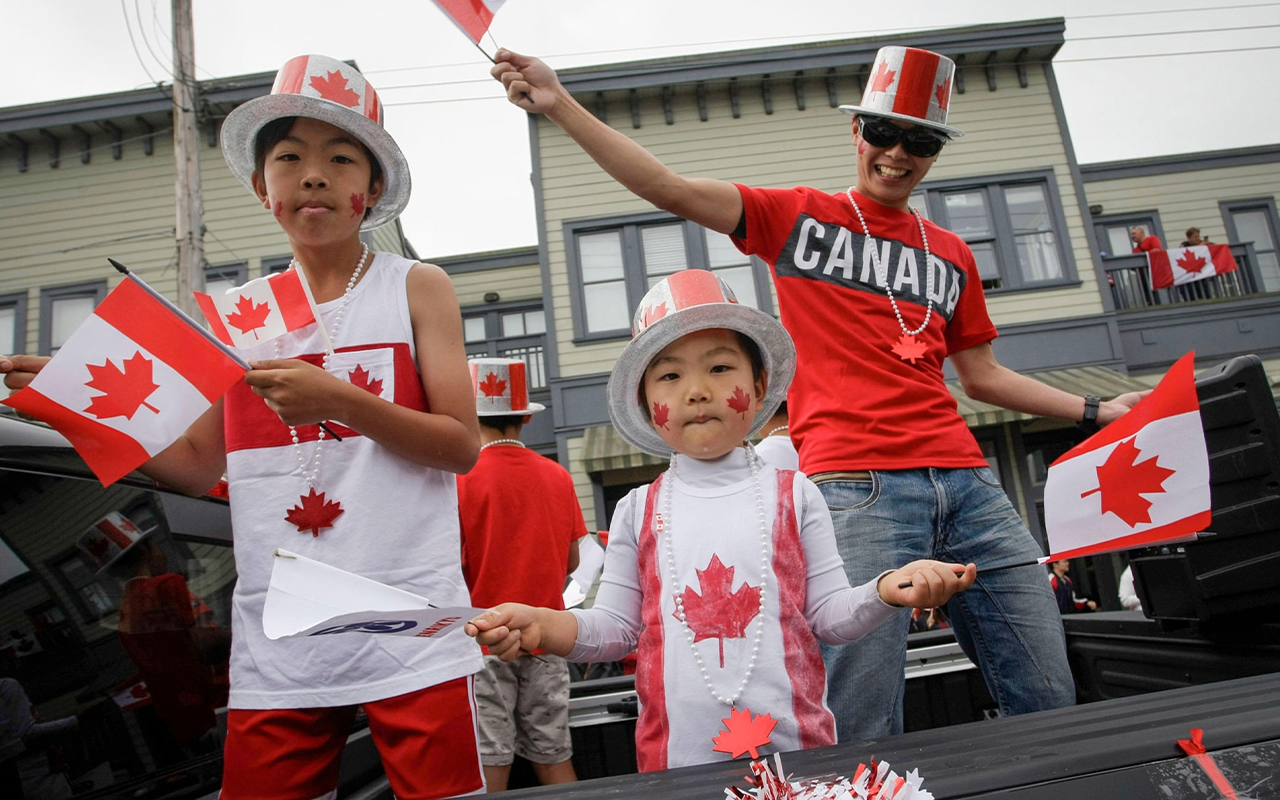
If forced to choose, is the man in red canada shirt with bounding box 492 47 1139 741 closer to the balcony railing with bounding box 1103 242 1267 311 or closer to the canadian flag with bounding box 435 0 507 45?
the canadian flag with bounding box 435 0 507 45

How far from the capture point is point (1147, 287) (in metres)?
12.8

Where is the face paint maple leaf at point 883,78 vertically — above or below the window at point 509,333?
below

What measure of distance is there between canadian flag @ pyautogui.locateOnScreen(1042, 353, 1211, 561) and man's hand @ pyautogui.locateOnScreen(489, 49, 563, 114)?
4.61ft

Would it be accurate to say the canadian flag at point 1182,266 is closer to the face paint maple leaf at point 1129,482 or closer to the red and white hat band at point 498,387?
the red and white hat band at point 498,387

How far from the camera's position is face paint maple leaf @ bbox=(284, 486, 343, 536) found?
1.54m

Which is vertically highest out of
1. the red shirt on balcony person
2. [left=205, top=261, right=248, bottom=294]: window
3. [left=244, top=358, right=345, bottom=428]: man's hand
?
[left=205, top=261, right=248, bottom=294]: window

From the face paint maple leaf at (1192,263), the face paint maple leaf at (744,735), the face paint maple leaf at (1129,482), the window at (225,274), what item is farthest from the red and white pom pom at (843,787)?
the face paint maple leaf at (1192,263)

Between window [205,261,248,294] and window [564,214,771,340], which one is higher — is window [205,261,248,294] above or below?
above

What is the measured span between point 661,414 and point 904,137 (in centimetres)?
114

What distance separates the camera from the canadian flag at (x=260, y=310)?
1.55 m

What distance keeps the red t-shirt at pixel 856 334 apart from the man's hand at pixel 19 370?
1636 millimetres

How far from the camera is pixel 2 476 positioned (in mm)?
1310

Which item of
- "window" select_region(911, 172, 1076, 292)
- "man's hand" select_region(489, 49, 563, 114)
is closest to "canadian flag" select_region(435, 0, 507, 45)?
"man's hand" select_region(489, 49, 563, 114)

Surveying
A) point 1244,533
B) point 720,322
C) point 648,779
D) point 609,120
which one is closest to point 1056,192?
point 609,120
